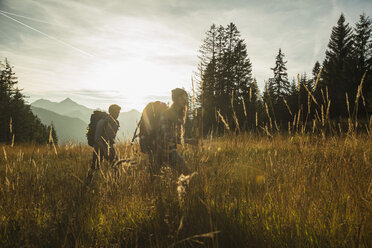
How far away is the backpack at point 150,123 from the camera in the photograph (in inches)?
132

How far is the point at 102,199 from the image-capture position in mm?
2090

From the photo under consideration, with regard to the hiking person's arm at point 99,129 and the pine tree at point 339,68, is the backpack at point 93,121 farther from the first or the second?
the pine tree at point 339,68

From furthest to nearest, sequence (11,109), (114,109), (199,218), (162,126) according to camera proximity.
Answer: (11,109), (114,109), (162,126), (199,218)

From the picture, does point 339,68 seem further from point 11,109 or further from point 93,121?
point 11,109

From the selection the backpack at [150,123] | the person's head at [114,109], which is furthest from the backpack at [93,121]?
the backpack at [150,123]

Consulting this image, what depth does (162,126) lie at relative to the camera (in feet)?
10.5

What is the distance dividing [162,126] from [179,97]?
64 centimetres

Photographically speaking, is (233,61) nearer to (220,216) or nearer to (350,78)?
(350,78)

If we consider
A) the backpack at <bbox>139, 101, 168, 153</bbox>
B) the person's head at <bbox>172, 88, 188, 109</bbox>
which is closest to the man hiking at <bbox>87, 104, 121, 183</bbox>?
the backpack at <bbox>139, 101, 168, 153</bbox>

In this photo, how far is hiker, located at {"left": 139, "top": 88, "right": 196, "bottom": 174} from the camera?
3.09 metres

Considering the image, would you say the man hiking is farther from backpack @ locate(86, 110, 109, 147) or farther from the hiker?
the hiker

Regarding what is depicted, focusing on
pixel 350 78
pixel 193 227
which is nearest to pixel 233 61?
pixel 350 78

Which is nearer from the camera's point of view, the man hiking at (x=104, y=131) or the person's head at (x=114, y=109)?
the man hiking at (x=104, y=131)

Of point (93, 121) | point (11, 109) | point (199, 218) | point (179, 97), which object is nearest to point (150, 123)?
point (179, 97)
